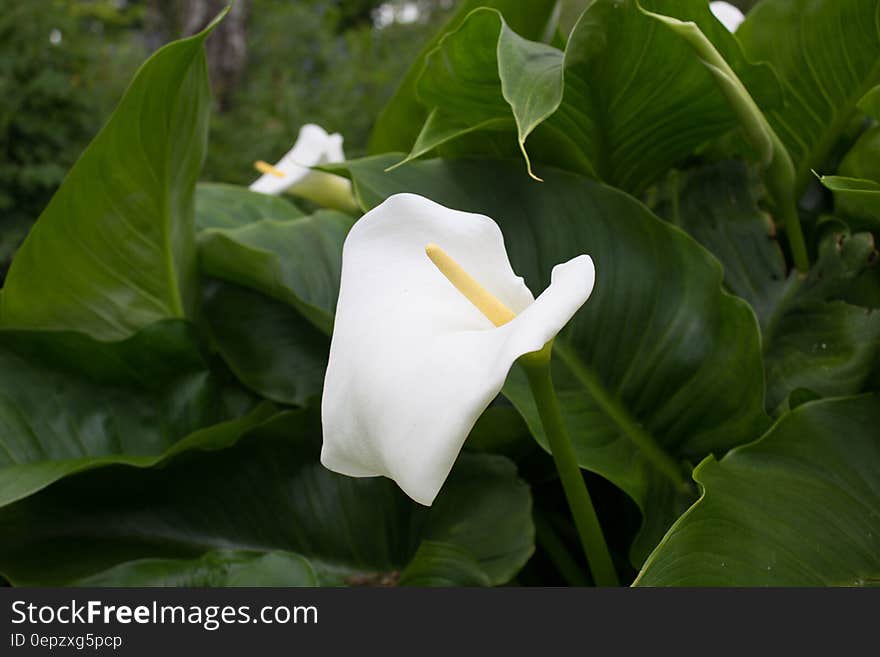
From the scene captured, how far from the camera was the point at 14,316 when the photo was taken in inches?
22.2

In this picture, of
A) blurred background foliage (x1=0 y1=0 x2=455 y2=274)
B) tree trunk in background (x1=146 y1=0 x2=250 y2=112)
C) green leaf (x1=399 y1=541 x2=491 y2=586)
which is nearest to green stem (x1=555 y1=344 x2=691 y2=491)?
green leaf (x1=399 y1=541 x2=491 y2=586)

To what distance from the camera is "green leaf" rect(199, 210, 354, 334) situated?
0.54 m

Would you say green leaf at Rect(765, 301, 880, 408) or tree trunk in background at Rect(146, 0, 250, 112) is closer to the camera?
green leaf at Rect(765, 301, 880, 408)

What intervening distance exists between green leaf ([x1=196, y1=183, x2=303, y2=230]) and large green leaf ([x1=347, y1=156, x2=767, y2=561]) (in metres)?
0.20

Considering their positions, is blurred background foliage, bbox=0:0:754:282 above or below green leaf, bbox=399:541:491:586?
below

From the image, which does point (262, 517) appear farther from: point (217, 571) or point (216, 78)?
point (216, 78)

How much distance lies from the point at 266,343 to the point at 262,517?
118 millimetres

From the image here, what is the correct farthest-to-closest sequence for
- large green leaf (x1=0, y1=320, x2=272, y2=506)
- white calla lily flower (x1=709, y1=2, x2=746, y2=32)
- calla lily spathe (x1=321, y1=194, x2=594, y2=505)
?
white calla lily flower (x1=709, y1=2, x2=746, y2=32), large green leaf (x1=0, y1=320, x2=272, y2=506), calla lily spathe (x1=321, y1=194, x2=594, y2=505)

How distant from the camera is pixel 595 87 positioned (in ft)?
1.60

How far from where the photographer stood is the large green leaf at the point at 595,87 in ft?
1.45

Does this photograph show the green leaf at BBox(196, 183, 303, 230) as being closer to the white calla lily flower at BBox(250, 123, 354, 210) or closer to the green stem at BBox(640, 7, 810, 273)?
the white calla lily flower at BBox(250, 123, 354, 210)

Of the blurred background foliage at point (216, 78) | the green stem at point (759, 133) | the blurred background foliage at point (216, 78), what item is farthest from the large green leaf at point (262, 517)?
the blurred background foliage at point (216, 78)

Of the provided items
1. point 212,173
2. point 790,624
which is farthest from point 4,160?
point 790,624

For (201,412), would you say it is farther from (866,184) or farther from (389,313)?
(866,184)
